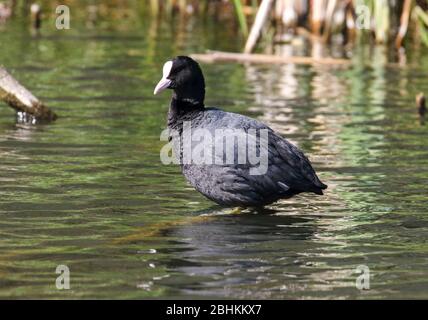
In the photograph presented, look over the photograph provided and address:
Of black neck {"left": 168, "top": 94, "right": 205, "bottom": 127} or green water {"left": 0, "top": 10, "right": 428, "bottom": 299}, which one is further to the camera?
black neck {"left": 168, "top": 94, "right": 205, "bottom": 127}

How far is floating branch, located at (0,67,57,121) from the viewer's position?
969 cm

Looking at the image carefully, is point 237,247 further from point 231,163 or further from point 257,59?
point 257,59

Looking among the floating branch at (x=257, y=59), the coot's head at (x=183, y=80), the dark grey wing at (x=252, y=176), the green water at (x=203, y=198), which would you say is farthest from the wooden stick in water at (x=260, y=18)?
the dark grey wing at (x=252, y=176)

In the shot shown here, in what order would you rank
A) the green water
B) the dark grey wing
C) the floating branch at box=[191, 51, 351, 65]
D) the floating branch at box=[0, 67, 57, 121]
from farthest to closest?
the floating branch at box=[191, 51, 351, 65], the floating branch at box=[0, 67, 57, 121], the dark grey wing, the green water

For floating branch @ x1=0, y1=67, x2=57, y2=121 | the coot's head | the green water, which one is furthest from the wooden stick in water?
the coot's head

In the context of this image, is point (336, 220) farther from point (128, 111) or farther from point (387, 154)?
point (128, 111)

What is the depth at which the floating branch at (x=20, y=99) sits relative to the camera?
9688 millimetres

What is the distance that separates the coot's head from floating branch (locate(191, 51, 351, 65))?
6.12 metres

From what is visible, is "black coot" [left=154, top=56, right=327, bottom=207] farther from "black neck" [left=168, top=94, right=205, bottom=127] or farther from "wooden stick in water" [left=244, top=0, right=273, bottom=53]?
"wooden stick in water" [left=244, top=0, right=273, bottom=53]

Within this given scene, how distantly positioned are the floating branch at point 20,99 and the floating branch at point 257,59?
3.49 metres

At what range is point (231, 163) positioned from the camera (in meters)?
6.82

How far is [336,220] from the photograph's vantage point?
23.1 feet
